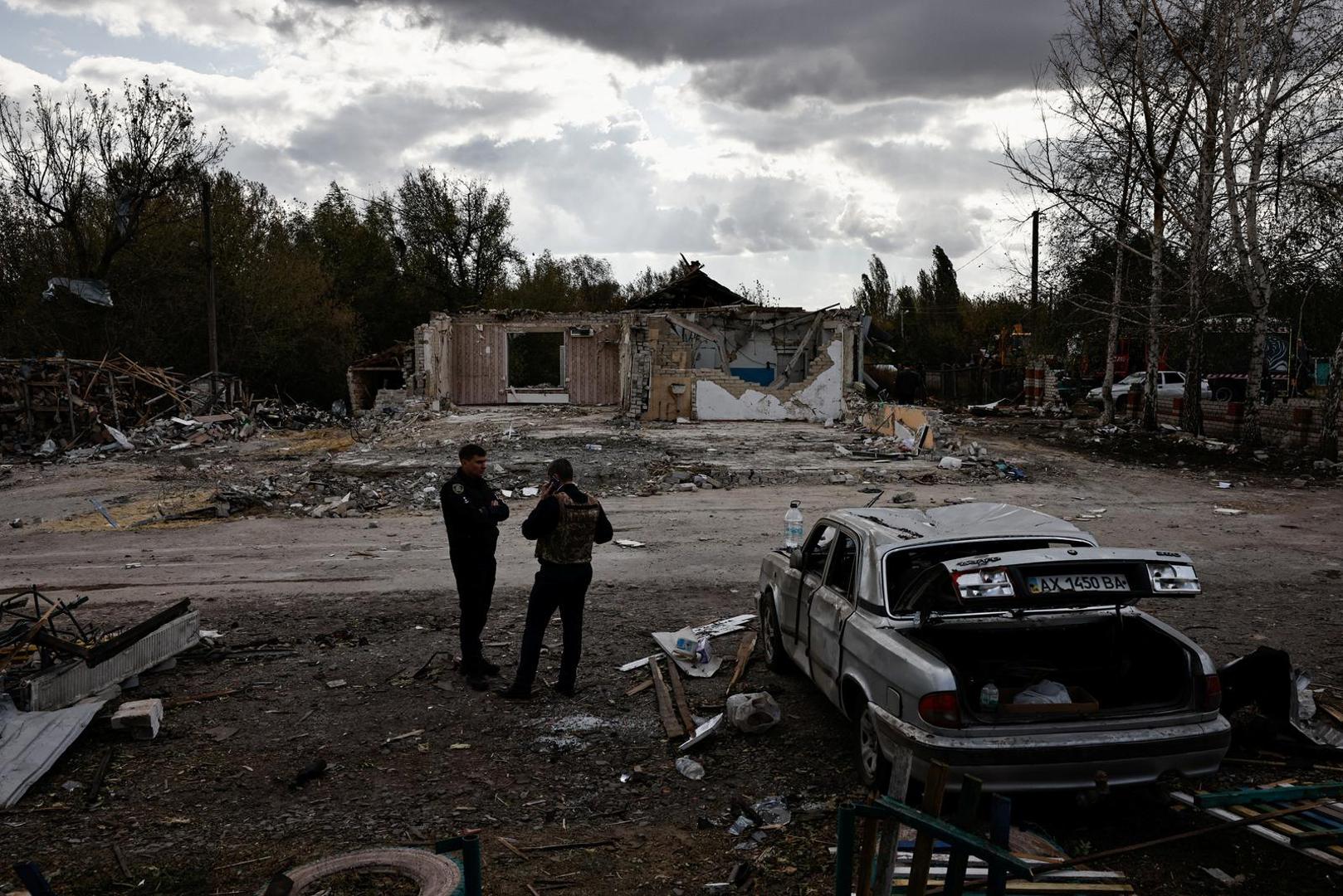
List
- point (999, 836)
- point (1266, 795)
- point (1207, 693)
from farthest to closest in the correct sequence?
point (1207, 693), point (1266, 795), point (999, 836)

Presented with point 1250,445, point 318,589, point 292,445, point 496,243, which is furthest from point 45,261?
point 1250,445

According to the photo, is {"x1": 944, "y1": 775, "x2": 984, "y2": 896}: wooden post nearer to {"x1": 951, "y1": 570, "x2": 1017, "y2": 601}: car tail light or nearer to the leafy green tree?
{"x1": 951, "y1": 570, "x2": 1017, "y2": 601}: car tail light

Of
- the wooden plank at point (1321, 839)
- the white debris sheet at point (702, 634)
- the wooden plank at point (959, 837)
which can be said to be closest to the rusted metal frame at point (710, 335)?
the white debris sheet at point (702, 634)

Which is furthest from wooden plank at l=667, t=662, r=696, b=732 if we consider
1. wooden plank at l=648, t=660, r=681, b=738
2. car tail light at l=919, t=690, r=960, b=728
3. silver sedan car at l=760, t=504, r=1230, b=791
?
car tail light at l=919, t=690, r=960, b=728

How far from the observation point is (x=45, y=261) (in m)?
31.0

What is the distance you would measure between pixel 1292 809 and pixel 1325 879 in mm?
359

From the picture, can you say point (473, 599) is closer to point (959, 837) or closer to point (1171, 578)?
point (1171, 578)

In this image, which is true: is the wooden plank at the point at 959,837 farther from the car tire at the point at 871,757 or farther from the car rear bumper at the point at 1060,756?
the car tire at the point at 871,757

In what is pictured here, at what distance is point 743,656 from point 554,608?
1.57m

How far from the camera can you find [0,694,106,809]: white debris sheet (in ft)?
15.5

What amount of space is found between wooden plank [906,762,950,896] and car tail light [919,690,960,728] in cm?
137

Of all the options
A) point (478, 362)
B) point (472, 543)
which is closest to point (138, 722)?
point (472, 543)

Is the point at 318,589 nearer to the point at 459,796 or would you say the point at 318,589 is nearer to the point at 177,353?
the point at 459,796

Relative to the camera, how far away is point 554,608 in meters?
6.00
